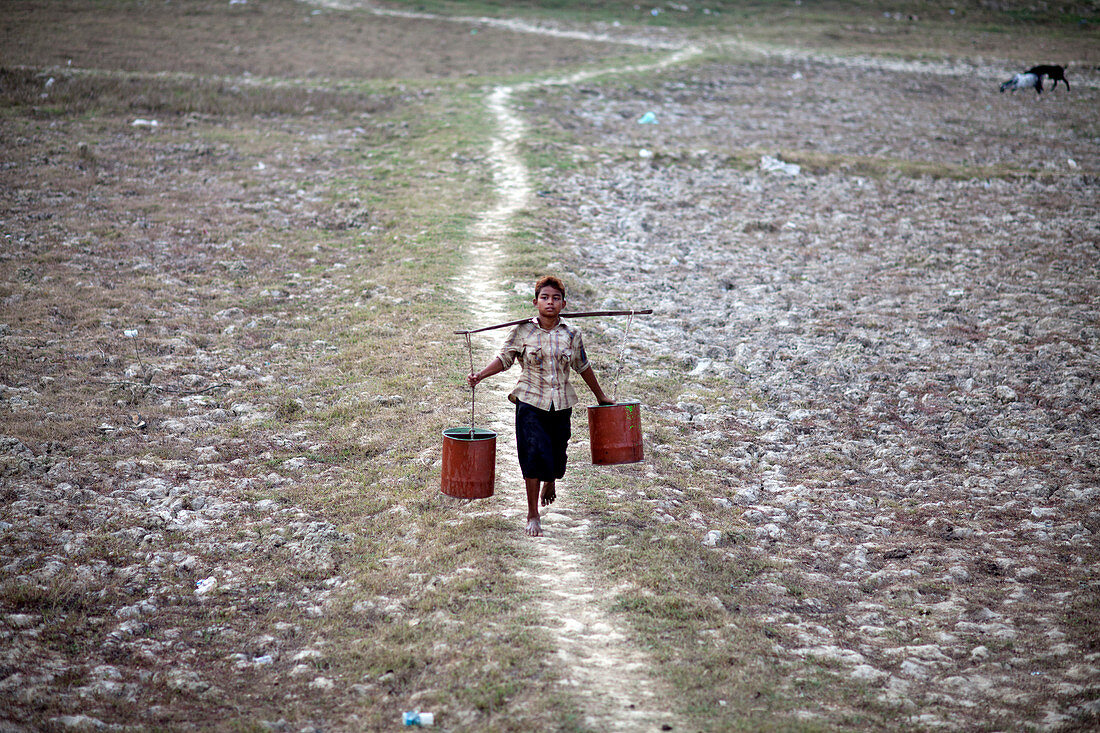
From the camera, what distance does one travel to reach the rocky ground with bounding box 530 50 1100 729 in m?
5.20

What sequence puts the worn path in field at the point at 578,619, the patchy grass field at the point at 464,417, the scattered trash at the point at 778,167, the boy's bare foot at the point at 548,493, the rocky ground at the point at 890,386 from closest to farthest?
the worn path in field at the point at 578,619 → the patchy grass field at the point at 464,417 → the rocky ground at the point at 890,386 → the boy's bare foot at the point at 548,493 → the scattered trash at the point at 778,167

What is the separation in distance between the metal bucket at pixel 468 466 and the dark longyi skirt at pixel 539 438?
0.22 m

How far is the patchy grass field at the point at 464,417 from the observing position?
4699mm

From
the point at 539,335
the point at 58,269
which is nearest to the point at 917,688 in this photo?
the point at 539,335

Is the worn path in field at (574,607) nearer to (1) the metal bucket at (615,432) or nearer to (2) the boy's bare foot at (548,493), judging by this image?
(2) the boy's bare foot at (548,493)

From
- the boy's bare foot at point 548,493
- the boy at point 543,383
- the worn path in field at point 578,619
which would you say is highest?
the boy at point 543,383

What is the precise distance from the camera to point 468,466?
5742 millimetres

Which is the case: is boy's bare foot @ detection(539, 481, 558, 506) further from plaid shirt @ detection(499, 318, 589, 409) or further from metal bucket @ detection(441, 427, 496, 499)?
plaid shirt @ detection(499, 318, 589, 409)

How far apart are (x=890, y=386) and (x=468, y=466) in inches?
217

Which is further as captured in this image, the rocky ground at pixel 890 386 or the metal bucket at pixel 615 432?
the metal bucket at pixel 615 432

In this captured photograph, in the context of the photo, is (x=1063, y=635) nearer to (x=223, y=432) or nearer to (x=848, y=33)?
(x=223, y=432)

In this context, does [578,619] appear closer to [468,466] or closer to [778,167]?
[468,466]

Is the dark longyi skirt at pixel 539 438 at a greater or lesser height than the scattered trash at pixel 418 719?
greater

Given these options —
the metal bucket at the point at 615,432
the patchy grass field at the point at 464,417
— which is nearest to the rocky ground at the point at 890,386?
the patchy grass field at the point at 464,417
